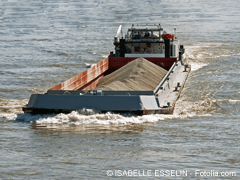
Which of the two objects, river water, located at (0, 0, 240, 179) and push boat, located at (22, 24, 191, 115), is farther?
push boat, located at (22, 24, 191, 115)

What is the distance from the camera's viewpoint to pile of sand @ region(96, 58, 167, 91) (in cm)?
1594

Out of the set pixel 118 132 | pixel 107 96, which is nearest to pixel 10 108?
pixel 107 96

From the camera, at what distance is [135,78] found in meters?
17.5

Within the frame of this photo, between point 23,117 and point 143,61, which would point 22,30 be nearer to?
point 143,61

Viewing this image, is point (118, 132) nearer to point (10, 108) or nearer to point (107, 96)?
point (107, 96)

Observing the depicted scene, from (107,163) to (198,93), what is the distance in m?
10.5

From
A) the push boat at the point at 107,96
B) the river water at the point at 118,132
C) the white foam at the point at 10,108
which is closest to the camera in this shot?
the river water at the point at 118,132

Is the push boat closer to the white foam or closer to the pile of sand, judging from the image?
the pile of sand

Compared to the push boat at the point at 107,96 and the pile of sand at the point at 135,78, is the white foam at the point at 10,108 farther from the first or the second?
the pile of sand at the point at 135,78

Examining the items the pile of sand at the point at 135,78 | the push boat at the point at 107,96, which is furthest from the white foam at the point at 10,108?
the pile of sand at the point at 135,78

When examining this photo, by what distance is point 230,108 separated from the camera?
1644 centimetres

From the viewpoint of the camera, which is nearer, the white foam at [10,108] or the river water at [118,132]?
the river water at [118,132]

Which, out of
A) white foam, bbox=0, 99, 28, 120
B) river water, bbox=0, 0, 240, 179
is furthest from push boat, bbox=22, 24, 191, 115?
white foam, bbox=0, 99, 28, 120

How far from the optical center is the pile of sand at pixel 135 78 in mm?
15935
